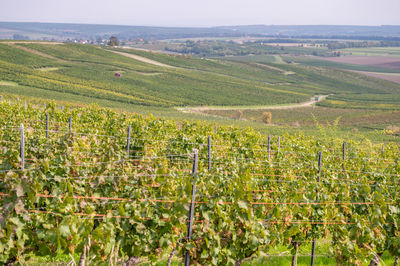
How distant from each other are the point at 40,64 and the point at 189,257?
75.1 metres

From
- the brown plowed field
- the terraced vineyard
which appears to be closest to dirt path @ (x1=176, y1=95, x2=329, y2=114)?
the brown plowed field

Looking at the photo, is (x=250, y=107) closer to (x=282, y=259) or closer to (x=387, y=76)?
(x=282, y=259)

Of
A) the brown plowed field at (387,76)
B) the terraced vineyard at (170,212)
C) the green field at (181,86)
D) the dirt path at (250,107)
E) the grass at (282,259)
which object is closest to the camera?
the terraced vineyard at (170,212)

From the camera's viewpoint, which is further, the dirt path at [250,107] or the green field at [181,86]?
the dirt path at [250,107]

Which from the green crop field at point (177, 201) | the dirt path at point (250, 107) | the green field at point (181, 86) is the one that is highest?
the green crop field at point (177, 201)

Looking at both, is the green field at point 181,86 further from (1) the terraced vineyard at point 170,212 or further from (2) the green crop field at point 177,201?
(1) the terraced vineyard at point 170,212

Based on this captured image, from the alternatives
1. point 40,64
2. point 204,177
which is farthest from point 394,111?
point 204,177

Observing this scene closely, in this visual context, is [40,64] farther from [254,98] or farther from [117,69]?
[254,98]

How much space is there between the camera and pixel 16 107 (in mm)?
18422

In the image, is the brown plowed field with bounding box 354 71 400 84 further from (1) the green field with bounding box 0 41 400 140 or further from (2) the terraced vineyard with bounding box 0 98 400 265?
(2) the terraced vineyard with bounding box 0 98 400 265

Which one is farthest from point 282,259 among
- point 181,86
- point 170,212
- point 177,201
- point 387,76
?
point 387,76

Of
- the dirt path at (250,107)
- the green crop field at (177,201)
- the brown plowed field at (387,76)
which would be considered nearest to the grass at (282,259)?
the green crop field at (177,201)

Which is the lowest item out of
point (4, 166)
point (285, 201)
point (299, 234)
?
point (299, 234)

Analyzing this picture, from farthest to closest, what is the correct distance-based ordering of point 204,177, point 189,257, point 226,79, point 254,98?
point 226,79 < point 254,98 < point 204,177 < point 189,257
